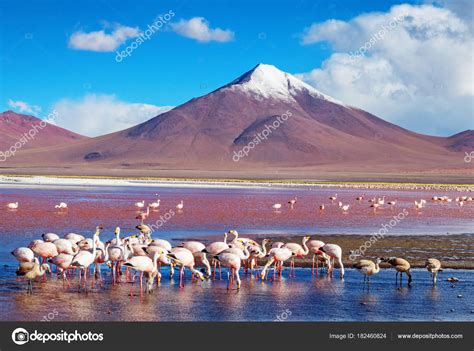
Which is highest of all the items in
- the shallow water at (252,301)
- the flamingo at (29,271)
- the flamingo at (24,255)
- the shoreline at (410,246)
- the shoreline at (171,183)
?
the shoreline at (171,183)

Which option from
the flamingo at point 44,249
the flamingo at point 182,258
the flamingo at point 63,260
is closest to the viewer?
the flamingo at point 63,260

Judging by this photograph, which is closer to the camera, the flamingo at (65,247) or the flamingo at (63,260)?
the flamingo at (63,260)

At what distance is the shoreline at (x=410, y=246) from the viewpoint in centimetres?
1781

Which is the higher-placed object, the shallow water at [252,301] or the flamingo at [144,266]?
the flamingo at [144,266]

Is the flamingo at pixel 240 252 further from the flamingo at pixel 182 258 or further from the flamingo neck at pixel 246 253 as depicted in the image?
the flamingo at pixel 182 258

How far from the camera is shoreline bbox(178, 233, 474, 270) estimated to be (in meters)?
17.8

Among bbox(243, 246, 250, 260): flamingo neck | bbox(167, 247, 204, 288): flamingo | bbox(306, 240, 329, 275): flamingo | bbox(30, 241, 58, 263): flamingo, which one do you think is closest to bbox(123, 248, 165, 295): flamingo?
bbox(167, 247, 204, 288): flamingo

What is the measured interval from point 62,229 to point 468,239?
14.1 m

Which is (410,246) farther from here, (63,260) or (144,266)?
(63,260)

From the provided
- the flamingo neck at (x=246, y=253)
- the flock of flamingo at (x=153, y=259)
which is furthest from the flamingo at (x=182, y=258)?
the flamingo neck at (x=246, y=253)

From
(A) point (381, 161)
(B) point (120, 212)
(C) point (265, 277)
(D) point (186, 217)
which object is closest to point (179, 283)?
(C) point (265, 277)

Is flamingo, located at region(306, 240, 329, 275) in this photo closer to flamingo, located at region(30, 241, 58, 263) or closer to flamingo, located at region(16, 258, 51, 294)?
flamingo, located at region(30, 241, 58, 263)

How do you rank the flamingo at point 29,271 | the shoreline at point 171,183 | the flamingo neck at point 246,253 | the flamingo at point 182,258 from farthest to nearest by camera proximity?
1. the shoreline at point 171,183
2. the flamingo neck at point 246,253
3. the flamingo at point 182,258
4. the flamingo at point 29,271

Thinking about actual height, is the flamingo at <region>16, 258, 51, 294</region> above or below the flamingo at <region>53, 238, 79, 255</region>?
below
